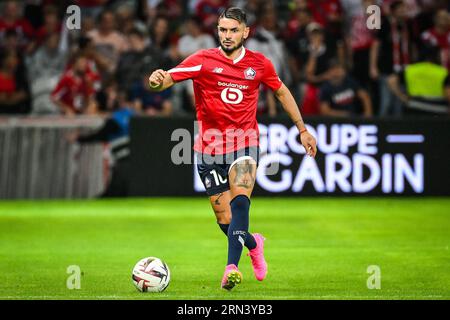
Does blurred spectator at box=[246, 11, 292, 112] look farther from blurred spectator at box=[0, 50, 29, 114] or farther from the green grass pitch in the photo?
blurred spectator at box=[0, 50, 29, 114]

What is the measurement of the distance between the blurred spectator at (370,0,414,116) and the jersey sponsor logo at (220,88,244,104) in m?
10.5

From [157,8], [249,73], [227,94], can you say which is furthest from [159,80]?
[157,8]

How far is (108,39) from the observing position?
67.4 feet

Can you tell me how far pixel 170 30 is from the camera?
20938mm

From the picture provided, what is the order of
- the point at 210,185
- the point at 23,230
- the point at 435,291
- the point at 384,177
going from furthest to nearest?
the point at 384,177
the point at 23,230
the point at 210,185
the point at 435,291

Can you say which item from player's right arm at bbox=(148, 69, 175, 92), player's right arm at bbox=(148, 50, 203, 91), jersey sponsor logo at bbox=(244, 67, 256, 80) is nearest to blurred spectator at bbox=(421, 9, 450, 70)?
jersey sponsor logo at bbox=(244, 67, 256, 80)

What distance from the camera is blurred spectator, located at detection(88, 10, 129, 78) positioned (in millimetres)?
20359

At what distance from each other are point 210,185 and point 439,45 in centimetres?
1106

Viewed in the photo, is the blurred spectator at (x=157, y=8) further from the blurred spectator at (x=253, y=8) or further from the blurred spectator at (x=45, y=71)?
the blurred spectator at (x=45, y=71)

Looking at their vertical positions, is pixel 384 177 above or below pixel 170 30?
below

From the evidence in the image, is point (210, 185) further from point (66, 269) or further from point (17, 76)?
point (17, 76)

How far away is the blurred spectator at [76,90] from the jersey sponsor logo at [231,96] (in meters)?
10.1

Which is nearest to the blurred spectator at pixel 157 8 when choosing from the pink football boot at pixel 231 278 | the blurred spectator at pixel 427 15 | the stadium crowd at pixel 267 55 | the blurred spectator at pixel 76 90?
the stadium crowd at pixel 267 55
